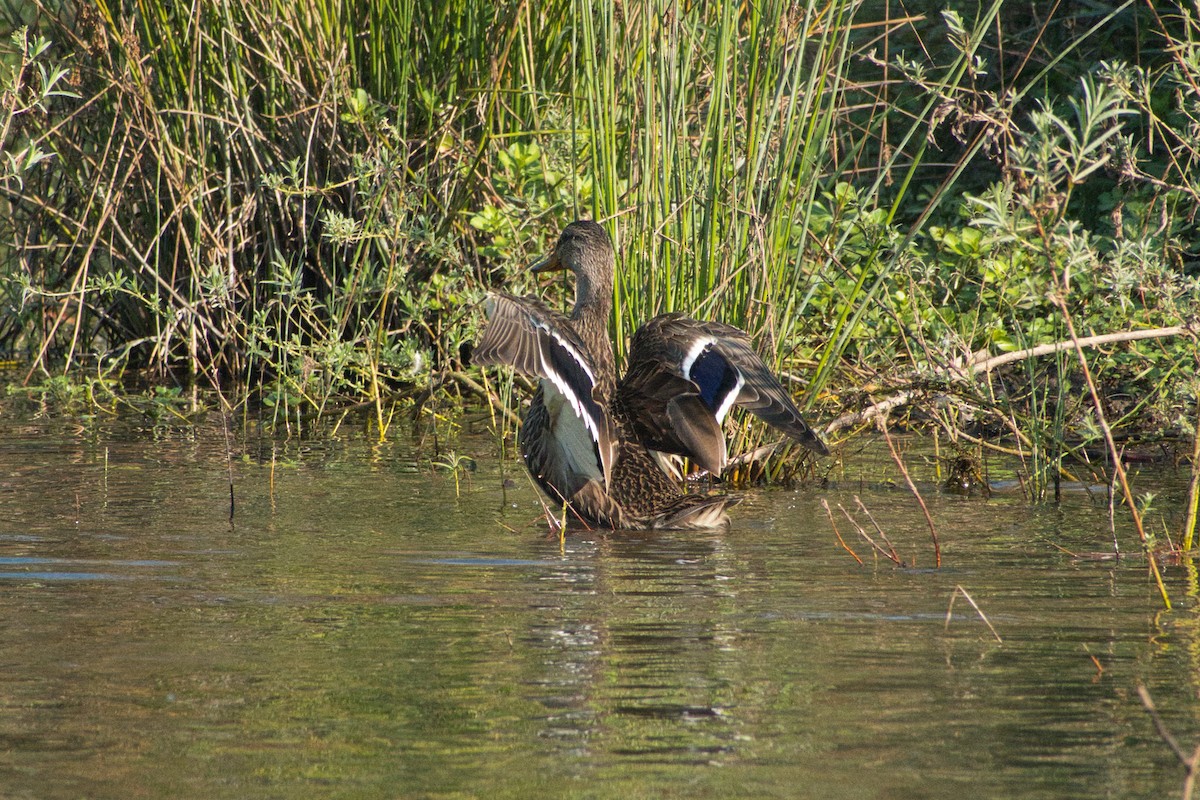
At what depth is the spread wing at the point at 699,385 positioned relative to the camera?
19.0 feet

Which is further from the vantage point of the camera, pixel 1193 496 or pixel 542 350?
pixel 542 350

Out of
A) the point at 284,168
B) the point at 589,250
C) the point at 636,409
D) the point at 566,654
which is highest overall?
the point at 284,168

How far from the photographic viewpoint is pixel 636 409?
6.18 metres

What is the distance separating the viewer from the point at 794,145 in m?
6.30

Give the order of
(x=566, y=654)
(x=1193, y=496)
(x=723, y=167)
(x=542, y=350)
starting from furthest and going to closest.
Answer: (x=723, y=167) < (x=542, y=350) < (x=1193, y=496) < (x=566, y=654)

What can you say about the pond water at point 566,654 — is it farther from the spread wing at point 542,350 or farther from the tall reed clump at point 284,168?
the tall reed clump at point 284,168

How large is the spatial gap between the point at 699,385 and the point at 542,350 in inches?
31.4

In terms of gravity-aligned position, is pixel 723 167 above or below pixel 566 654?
above

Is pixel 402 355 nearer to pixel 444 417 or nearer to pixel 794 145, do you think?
pixel 444 417

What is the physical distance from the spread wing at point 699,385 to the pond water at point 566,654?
365mm

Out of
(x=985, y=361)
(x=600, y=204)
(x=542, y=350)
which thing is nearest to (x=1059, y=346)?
(x=985, y=361)

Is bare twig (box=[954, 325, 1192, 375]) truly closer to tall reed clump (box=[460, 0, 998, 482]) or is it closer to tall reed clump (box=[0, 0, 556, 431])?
tall reed clump (box=[460, 0, 998, 482])

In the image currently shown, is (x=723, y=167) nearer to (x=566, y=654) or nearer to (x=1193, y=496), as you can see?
(x=1193, y=496)

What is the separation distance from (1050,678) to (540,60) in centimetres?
522
